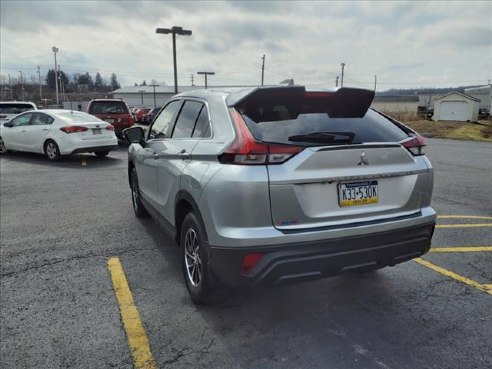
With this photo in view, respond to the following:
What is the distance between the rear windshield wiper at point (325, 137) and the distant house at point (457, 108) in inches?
1845

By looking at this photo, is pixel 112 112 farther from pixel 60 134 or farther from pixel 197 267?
pixel 197 267

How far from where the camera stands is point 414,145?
336cm

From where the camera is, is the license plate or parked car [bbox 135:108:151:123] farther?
parked car [bbox 135:108:151:123]

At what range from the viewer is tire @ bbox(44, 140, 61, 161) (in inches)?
487

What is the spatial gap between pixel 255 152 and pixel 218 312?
1.40m

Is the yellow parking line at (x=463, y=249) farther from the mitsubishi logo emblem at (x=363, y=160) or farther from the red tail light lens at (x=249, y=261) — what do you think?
the red tail light lens at (x=249, y=261)

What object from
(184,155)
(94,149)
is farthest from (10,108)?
(184,155)

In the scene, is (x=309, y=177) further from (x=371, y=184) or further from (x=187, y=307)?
(x=187, y=307)

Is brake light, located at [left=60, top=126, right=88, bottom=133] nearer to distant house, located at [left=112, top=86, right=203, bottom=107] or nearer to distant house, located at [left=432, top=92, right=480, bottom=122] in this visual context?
distant house, located at [left=432, top=92, right=480, bottom=122]

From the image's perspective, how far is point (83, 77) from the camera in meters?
132

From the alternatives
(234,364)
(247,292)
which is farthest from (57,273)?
(234,364)

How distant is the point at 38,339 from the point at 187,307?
111 cm

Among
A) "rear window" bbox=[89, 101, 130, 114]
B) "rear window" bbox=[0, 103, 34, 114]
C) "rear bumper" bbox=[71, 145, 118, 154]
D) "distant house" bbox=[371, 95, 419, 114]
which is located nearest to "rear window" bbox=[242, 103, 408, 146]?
"rear bumper" bbox=[71, 145, 118, 154]

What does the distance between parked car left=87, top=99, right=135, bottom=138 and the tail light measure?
47.6ft
